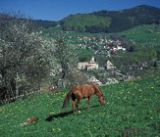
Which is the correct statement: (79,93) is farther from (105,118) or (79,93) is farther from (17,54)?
(17,54)

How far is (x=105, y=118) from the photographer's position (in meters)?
23.7

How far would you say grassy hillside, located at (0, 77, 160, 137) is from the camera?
68.9ft

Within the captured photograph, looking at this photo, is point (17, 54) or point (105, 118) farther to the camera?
point (17, 54)

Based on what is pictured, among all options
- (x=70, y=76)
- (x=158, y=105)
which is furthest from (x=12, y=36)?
(x=70, y=76)

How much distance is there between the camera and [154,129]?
→ 65.4 ft

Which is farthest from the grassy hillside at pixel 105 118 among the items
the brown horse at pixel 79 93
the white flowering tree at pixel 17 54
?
the white flowering tree at pixel 17 54

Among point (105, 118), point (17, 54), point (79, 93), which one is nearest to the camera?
point (105, 118)

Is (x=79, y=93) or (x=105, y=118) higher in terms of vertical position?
(x=79, y=93)

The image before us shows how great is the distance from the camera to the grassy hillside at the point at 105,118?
68.9ft

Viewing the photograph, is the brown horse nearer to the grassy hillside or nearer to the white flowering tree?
the grassy hillside

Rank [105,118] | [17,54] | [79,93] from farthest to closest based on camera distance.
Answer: [17,54] < [79,93] < [105,118]

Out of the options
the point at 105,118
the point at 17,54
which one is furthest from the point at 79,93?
the point at 17,54

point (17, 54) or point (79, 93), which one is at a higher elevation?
point (17, 54)

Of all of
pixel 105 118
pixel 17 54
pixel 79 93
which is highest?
pixel 17 54
